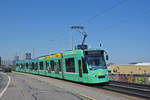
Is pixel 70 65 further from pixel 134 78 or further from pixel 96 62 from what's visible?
pixel 134 78

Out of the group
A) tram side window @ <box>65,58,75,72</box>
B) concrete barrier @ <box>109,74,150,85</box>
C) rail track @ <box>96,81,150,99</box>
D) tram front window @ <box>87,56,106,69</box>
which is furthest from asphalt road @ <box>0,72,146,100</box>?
concrete barrier @ <box>109,74,150,85</box>

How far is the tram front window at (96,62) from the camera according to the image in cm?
1633

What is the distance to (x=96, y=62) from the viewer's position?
16.7 metres

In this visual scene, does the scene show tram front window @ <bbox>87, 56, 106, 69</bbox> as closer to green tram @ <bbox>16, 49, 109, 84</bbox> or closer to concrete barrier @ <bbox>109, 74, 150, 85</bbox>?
green tram @ <bbox>16, 49, 109, 84</bbox>

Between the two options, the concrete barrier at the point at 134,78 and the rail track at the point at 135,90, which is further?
the concrete barrier at the point at 134,78

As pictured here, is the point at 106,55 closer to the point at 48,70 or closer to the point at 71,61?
the point at 71,61

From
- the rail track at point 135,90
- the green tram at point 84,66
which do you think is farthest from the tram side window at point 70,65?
the rail track at point 135,90

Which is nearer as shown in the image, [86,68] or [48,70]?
[86,68]

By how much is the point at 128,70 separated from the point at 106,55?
119 feet

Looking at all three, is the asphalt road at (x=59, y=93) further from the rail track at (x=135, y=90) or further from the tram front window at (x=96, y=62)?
the tram front window at (x=96, y=62)

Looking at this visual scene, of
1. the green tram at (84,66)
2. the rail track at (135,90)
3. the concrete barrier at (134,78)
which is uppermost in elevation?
the green tram at (84,66)

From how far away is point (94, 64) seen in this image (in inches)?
648

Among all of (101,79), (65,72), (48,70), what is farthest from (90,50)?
(48,70)

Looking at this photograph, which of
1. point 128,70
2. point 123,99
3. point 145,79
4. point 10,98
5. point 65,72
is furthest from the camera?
point 128,70
